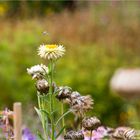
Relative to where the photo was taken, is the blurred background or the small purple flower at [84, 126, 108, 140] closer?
the small purple flower at [84, 126, 108, 140]

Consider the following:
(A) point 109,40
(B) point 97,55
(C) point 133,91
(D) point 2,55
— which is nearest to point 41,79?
(C) point 133,91

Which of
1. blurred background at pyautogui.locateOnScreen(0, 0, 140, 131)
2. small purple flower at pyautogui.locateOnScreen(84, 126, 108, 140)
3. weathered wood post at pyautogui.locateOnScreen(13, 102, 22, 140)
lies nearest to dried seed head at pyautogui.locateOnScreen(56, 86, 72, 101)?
weathered wood post at pyautogui.locateOnScreen(13, 102, 22, 140)

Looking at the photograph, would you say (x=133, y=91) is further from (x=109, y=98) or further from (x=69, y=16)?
(x=69, y=16)

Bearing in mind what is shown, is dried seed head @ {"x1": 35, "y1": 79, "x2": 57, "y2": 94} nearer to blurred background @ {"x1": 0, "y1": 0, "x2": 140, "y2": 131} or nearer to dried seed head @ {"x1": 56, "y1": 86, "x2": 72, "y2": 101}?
dried seed head @ {"x1": 56, "y1": 86, "x2": 72, "y2": 101}

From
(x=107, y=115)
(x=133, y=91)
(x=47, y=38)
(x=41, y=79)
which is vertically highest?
(x=47, y=38)

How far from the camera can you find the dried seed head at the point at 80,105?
59.7 inches

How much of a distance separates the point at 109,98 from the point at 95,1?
126 inches

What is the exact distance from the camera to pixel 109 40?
7.17m

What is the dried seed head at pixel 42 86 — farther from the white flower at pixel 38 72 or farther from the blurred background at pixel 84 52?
the blurred background at pixel 84 52

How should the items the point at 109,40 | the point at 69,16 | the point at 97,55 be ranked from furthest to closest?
1. the point at 69,16
2. the point at 109,40
3. the point at 97,55

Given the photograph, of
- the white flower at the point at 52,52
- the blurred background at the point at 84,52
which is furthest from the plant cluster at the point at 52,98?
the blurred background at the point at 84,52

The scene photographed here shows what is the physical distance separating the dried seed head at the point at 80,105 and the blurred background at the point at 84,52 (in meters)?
2.68

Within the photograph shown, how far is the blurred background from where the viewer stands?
19.6 feet

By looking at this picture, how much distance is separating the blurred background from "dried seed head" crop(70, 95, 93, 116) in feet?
8.80
